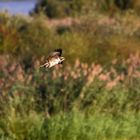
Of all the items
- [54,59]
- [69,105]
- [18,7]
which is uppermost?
[54,59]

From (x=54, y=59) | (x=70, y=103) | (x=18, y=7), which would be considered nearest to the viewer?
(x=54, y=59)

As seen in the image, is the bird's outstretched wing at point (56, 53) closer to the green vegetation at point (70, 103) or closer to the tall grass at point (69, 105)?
the green vegetation at point (70, 103)

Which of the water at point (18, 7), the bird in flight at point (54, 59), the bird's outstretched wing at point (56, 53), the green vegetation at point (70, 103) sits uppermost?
the bird's outstretched wing at point (56, 53)

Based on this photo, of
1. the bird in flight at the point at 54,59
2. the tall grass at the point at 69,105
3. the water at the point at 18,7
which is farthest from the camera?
the water at the point at 18,7

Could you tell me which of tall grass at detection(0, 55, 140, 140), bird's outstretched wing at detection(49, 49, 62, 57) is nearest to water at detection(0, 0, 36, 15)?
tall grass at detection(0, 55, 140, 140)

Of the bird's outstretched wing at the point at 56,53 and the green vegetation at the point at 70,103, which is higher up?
the bird's outstretched wing at the point at 56,53

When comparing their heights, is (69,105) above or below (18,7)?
above

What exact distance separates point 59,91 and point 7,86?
878 mm

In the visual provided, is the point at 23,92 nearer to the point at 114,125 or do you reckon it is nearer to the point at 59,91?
the point at 59,91

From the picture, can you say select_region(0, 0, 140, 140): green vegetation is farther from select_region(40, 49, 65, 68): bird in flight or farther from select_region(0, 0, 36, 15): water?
select_region(0, 0, 36, 15): water

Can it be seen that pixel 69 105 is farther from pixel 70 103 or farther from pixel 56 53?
pixel 56 53

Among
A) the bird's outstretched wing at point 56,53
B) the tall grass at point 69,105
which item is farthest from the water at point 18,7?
the bird's outstretched wing at point 56,53

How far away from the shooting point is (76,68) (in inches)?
511

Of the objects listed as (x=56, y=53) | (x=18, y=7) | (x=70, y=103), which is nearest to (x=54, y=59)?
(x=56, y=53)
